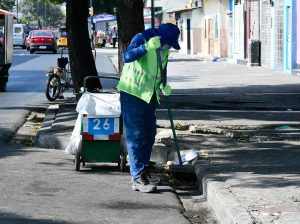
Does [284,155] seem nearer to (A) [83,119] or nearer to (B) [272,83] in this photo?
(A) [83,119]

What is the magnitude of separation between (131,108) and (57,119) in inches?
275

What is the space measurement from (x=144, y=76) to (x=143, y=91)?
0.17 meters

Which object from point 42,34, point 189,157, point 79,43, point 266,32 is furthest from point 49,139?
point 42,34

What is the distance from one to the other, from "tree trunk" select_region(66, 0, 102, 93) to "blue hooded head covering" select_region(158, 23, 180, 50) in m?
9.52

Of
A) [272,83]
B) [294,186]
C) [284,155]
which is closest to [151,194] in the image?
[294,186]

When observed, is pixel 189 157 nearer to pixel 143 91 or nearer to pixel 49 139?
pixel 143 91

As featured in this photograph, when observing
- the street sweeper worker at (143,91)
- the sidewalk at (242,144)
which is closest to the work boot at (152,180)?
the street sweeper worker at (143,91)

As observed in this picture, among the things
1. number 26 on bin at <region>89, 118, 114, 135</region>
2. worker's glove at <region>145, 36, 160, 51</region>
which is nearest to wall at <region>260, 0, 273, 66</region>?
number 26 on bin at <region>89, 118, 114, 135</region>

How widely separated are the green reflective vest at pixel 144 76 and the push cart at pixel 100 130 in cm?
131

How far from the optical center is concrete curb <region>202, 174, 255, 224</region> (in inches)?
291

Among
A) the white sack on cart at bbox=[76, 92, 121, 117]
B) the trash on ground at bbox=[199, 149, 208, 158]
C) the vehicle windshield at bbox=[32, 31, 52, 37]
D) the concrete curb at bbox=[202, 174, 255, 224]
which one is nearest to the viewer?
the concrete curb at bbox=[202, 174, 255, 224]

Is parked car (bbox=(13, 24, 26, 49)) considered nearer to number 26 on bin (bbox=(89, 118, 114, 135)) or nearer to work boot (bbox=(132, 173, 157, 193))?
number 26 on bin (bbox=(89, 118, 114, 135))

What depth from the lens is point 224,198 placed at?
27.1 feet

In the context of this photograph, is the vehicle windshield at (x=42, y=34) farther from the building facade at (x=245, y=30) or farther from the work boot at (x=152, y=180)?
the work boot at (x=152, y=180)
